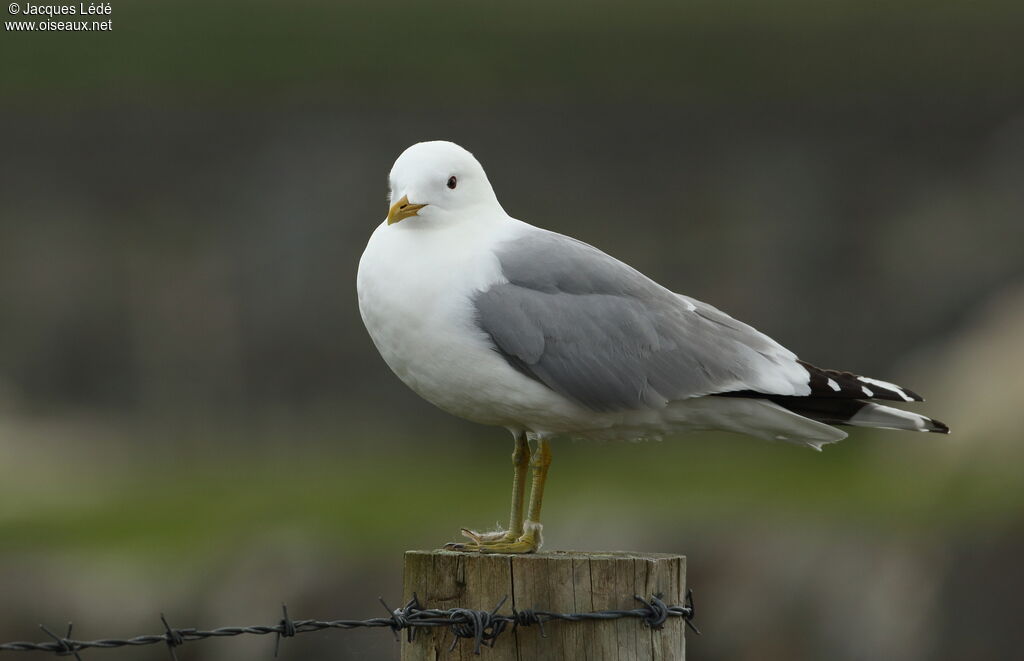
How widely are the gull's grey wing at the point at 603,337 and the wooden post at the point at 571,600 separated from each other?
0.76 metres

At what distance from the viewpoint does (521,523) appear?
156 inches

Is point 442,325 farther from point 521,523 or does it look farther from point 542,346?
point 521,523

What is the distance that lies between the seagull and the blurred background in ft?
11.1

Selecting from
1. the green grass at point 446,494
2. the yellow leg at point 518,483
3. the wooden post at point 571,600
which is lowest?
the green grass at point 446,494

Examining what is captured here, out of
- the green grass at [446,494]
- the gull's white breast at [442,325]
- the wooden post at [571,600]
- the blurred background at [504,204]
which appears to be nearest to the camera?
the wooden post at [571,600]

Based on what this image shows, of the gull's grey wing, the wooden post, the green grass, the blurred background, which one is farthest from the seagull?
the blurred background

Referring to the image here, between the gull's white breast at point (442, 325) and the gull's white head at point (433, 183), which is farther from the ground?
the gull's white head at point (433, 183)

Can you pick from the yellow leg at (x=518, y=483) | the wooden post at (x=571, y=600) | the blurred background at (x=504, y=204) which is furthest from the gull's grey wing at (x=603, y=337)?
the blurred background at (x=504, y=204)

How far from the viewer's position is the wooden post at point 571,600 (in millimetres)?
3086

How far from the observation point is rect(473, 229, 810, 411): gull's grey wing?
3.79m

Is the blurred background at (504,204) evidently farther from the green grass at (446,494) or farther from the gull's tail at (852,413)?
the gull's tail at (852,413)

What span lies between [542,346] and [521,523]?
506 millimetres

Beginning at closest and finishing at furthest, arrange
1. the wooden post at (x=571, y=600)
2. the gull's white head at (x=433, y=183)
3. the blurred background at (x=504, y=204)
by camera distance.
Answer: the wooden post at (x=571, y=600) < the gull's white head at (x=433, y=183) < the blurred background at (x=504, y=204)

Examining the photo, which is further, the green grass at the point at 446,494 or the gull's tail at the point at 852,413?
the green grass at the point at 446,494
